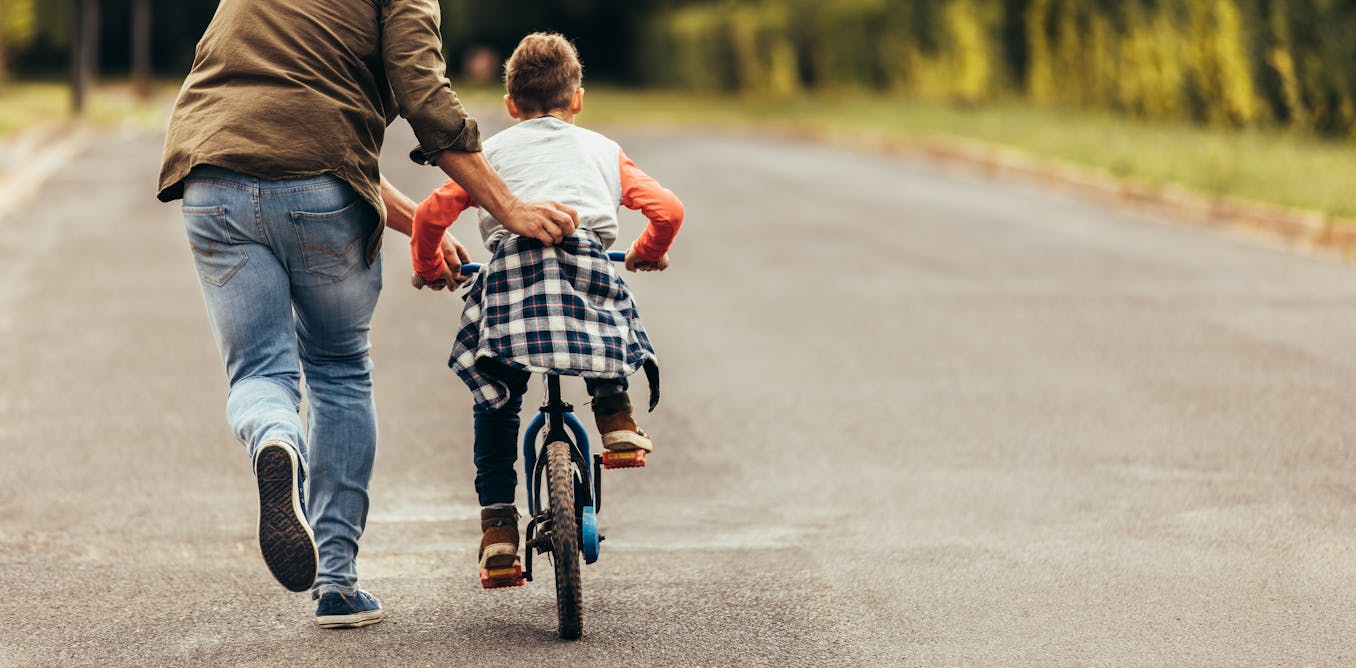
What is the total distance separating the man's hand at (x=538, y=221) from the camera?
411 cm

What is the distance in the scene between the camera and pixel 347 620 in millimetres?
4410

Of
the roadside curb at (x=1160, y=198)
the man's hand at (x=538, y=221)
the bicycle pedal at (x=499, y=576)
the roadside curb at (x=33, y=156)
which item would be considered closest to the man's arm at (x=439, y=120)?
the man's hand at (x=538, y=221)

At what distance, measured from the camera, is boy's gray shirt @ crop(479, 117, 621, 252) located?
423 centimetres

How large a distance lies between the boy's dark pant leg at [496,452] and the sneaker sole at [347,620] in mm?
398

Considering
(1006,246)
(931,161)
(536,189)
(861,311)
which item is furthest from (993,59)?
(536,189)

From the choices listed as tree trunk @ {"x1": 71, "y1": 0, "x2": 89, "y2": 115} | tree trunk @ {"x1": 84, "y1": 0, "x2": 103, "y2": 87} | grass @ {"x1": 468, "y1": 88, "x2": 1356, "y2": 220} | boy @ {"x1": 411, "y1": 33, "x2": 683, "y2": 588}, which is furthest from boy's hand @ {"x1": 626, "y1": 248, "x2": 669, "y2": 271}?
tree trunk @ {"x1": 84, "y1": 0, "x2": 103, "y2": 87}

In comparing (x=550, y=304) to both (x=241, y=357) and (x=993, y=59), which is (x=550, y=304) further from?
(x=993, y=59)

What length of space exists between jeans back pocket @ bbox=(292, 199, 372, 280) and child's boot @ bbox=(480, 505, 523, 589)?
74 cm

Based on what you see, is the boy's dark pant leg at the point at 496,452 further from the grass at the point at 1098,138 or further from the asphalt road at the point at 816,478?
the grass at the point at 1098,138

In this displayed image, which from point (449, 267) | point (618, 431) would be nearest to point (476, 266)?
point (449, 267)

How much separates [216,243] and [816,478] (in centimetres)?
276

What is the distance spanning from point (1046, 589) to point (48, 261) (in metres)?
8.93

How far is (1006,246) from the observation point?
12891 millimetres

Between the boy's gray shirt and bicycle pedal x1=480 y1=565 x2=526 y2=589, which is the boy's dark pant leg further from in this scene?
the boy's gray shirt
